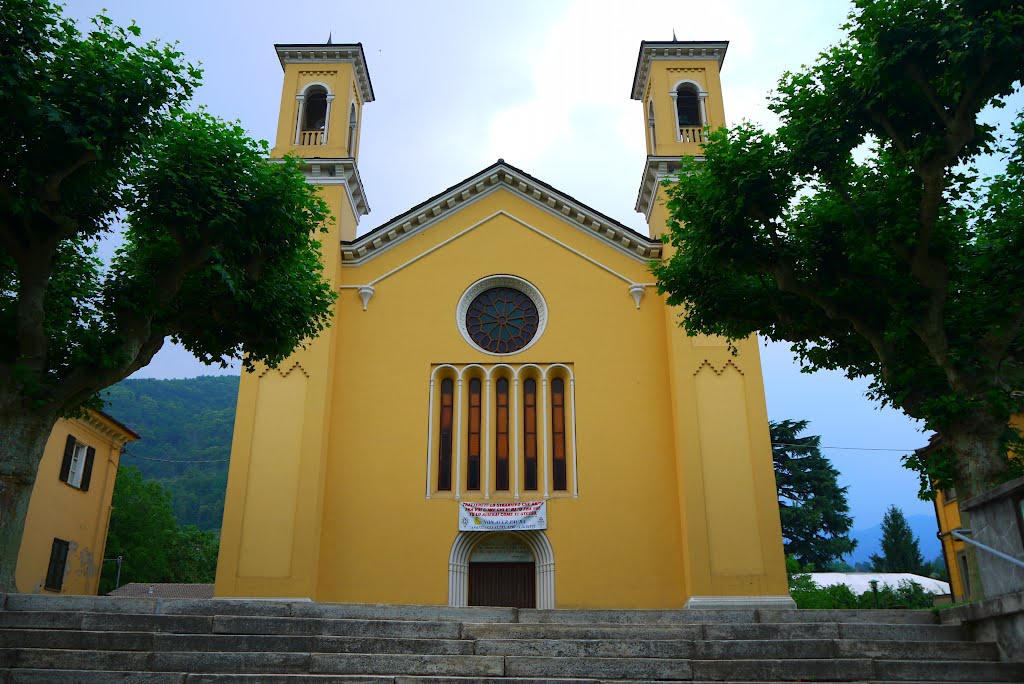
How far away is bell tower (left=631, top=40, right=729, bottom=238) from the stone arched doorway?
9082mm

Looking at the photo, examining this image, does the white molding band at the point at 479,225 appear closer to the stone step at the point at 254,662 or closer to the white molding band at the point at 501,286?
the white molding band at the point at 501,286

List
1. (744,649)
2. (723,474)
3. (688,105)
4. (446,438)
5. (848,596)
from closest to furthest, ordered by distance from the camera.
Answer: (744,649) < (723,474) < (446,438) < (688,105) < (848,596)

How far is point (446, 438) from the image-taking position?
20344 mm

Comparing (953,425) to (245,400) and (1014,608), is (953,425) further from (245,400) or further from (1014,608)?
(245,400)

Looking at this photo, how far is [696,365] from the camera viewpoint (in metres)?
20.2

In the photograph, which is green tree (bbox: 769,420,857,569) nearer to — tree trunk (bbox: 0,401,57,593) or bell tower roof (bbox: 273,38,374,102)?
bell tower roof (bbox: 273,38,374,102)

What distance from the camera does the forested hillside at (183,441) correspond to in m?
77.0

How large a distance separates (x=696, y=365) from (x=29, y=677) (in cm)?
1543

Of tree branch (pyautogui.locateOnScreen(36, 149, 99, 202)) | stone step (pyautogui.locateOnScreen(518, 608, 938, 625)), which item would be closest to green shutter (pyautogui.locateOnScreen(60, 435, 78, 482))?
tree branch (pyautogui.locateOnScreen(36, 149, 99, 202))

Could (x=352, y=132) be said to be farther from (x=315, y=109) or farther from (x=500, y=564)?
(x=500, y=564)

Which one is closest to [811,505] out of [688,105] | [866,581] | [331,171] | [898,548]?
[866,581]

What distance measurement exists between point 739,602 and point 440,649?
36.2 ft

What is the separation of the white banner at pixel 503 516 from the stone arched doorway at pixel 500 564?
23cm

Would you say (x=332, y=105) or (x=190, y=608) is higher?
(x=332, y=105)
